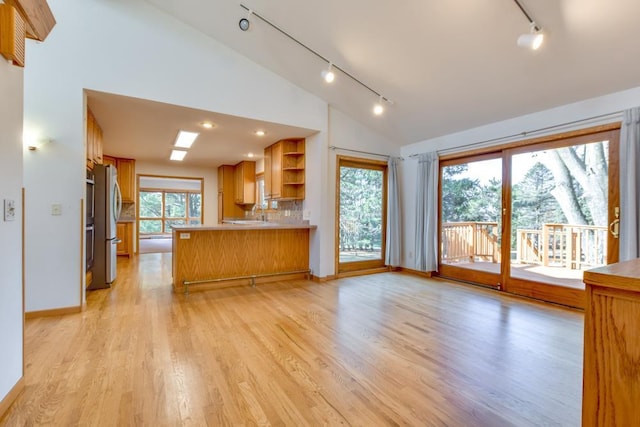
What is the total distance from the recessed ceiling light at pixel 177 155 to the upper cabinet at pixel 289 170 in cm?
236

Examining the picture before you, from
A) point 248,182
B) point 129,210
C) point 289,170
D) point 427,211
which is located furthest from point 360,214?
point 129,210

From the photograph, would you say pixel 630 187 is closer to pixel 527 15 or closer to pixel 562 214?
pixel 562 214

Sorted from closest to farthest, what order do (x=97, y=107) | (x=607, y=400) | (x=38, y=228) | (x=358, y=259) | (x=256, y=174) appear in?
(x=607, y=400), (x=38, y=228), (x=97, y=107), (x=358, y=259), (x=256, y=174)

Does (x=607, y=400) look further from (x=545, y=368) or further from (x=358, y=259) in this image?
(x=358, y=259)

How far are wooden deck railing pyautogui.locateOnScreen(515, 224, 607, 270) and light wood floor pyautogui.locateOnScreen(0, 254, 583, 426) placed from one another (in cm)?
62

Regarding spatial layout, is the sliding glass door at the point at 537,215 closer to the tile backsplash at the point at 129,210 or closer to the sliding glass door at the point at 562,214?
the sliding glass door at the point at 562,214

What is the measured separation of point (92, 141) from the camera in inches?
150

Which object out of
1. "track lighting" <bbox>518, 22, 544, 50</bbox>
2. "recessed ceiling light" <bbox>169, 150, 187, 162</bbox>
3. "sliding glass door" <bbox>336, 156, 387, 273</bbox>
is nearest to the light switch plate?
"track lighting" <bbox>518, 22, 544, 50</bbox>

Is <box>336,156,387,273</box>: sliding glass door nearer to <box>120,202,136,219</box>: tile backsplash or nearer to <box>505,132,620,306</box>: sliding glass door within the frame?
<box>505,132,620,306</box>: sliding glass door

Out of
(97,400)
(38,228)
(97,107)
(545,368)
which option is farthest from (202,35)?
(545,368)

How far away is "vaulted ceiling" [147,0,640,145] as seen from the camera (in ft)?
8.29

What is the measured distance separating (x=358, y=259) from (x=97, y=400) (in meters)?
4.12

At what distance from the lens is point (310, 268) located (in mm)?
4875

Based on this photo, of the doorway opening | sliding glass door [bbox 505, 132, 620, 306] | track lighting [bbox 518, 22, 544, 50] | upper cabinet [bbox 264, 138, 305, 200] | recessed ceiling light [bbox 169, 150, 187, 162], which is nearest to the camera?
track lighting [bbox 518, 22, 544, 50]
